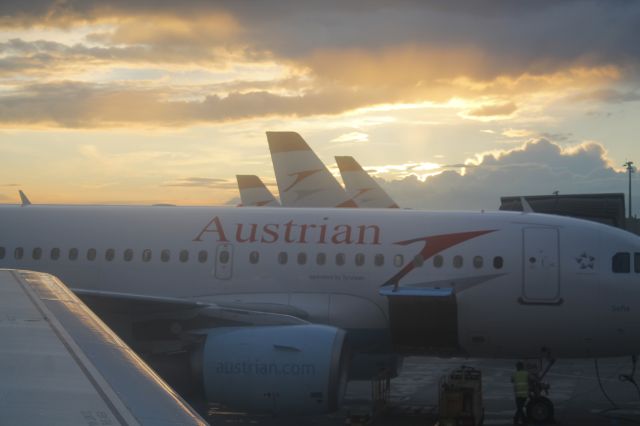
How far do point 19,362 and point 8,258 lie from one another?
14123 millimetres

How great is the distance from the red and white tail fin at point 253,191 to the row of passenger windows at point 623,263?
95.3 feet

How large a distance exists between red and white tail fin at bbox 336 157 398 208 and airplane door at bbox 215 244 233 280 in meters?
27.0

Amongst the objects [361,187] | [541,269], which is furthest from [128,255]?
[361,187]

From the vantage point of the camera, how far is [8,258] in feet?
56.7

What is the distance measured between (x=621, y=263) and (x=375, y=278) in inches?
182

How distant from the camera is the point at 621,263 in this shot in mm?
15250

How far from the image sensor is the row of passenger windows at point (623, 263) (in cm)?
1519

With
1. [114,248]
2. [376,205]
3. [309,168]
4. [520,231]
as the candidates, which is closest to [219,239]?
[114,248]

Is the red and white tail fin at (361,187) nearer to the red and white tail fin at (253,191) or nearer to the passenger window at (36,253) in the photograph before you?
the red and white tail fin at (253,191)

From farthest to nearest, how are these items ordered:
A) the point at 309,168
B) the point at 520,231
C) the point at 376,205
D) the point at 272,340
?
1. the point at 376,205
2. the point at 309,168
3. the point at 520,231
4. the point at 272,340

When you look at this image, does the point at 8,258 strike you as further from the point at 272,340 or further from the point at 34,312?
the point at 34,312

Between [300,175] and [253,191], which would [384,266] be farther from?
[253,191]

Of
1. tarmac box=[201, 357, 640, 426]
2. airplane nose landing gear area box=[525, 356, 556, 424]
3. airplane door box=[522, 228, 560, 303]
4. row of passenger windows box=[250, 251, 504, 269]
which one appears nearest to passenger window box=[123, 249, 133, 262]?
row of passenger windows box=[250, 251, 504, 269]

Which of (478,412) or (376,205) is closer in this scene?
(478,412)
